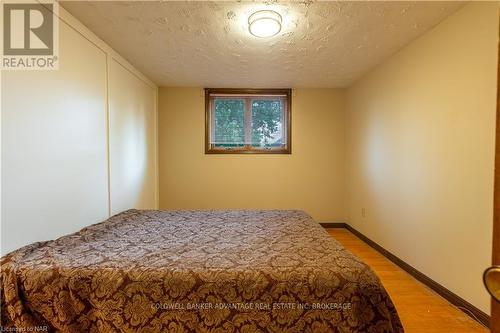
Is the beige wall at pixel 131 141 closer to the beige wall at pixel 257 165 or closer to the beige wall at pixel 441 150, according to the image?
the beige wall at pixel 257 165

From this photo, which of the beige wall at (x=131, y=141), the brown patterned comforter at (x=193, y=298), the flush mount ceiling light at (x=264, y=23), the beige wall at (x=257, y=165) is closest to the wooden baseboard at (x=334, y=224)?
the beige wall at (x=257, y=165)

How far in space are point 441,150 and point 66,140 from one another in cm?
306

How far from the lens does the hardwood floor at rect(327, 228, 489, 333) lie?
1631mm

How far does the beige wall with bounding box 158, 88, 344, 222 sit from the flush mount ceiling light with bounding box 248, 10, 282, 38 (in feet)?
6.73

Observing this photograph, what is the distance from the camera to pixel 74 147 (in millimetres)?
2016

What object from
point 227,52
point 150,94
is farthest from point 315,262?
point 150,94

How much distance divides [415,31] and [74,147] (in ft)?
10.3

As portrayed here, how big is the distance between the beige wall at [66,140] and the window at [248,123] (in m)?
1.29

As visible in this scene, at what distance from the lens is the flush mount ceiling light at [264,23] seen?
1.89m

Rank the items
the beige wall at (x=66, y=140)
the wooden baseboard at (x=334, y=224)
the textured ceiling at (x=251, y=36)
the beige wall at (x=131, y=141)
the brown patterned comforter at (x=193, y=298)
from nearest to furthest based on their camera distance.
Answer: the brown patterned comforter at (x=193, y=298) < the beige wall at (x=66, y=140) < the textured ceiling at (x=251, y=36) < the beige wall at (x=131, y=141) < the wooden baseboard at (x=334, y=224)

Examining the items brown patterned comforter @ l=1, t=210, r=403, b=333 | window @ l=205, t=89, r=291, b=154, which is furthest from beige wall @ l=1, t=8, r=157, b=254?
window @ l=205, t=89, r=291, b=154

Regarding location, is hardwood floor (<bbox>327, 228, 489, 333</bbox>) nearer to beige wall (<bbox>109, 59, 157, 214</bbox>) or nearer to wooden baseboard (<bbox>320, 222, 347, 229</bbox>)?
wooden baseboard (<bbox>320, 222, 347, 229</bbox>)

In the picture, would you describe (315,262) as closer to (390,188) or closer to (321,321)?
(321,321)

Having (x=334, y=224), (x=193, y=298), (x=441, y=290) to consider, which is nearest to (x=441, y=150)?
(x=441, y=290)
